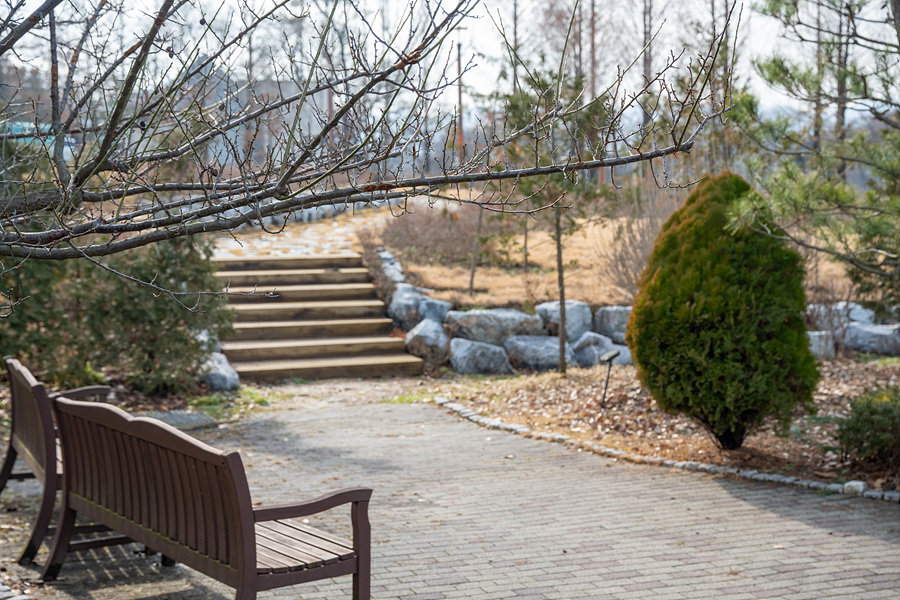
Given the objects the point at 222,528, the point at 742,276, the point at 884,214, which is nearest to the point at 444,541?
the point at 222,528

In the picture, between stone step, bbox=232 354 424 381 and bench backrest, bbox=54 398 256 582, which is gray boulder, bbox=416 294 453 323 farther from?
bench backrest, bbox=54 398 256 582

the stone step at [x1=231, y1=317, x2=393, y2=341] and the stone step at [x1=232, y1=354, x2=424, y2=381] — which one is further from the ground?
the stone step at [x1=231, y1=317, x2=393, y2=341]

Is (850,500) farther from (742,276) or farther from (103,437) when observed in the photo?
(103,437)

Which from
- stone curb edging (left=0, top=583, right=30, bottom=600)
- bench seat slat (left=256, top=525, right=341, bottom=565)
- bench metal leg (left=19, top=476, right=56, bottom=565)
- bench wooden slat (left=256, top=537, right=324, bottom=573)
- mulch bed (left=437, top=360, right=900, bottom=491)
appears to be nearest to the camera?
bench wooden slat (left=256, top=537, right=324, bottom=573)

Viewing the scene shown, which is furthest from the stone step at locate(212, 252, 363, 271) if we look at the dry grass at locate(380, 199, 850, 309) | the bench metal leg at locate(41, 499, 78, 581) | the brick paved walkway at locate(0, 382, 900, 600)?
the bench metal leg at locate(41, 499, 78, 581)

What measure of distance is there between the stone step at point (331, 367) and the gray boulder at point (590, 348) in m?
2.32

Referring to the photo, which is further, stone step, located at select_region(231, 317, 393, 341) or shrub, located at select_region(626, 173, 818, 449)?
stone step, located at select_region(231, 317, 393, 341)

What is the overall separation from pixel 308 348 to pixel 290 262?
2.93 meters

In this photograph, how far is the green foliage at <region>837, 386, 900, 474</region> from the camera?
612 centimetres

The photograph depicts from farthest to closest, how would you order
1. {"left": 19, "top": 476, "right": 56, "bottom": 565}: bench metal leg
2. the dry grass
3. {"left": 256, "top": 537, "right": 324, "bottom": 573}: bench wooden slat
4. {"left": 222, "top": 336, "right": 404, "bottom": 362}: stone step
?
the dry grass < {"left": 222, "top": 336, "right": 404, "bottom": 362}: stone step < {"left": 19, "top": 476, "right": 56, "bottom": 565}: bench metal leg < {"left": 256, "top": 537, "right": 324, "bottom": 573}: bench wooden slat

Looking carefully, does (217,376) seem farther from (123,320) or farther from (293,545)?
(293,545)

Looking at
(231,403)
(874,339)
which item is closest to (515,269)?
(874,339)

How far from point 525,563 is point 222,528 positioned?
6.30 feet

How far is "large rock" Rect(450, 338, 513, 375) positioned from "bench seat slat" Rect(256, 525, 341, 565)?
26.3ft
